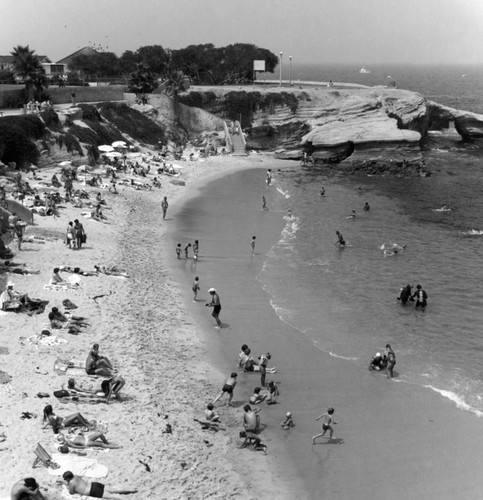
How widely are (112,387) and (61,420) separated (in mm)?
1743

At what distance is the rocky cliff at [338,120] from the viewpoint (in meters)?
57.2

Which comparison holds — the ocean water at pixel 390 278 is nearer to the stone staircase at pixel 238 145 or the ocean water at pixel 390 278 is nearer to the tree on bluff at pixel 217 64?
the stone staircase at pixel 238 145

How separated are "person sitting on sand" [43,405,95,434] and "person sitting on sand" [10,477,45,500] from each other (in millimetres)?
2432

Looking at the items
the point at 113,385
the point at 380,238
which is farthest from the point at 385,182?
the point at 113,385

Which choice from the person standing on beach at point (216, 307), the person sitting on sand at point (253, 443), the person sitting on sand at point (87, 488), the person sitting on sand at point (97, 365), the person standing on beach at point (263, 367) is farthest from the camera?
the person standing on beach at point (216, 307)

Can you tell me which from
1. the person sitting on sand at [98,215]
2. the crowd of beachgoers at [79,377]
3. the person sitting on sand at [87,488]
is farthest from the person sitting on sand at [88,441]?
the person sitting on sand at [98,215]

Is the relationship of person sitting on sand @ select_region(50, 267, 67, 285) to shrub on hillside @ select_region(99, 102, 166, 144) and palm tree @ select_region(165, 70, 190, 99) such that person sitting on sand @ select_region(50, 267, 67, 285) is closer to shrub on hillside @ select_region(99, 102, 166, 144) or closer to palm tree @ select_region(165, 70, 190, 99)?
shrub on hillside @ select_region(99, 102, 166, 144)

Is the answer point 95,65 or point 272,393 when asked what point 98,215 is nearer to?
point 272,393

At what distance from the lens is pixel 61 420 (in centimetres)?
1301

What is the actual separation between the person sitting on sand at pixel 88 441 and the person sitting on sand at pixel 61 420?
0.29 m

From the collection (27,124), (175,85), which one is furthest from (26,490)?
(175,85)

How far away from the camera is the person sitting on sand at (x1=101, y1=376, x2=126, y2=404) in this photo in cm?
1447

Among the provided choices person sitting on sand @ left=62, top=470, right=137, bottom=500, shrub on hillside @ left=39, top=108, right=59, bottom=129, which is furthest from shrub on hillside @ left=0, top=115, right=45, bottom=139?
person sitting on sand @ left=62, top=470, right=137, bottom=500

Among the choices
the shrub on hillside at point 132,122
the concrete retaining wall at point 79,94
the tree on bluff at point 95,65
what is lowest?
the shrub on hillside at point 132,122
